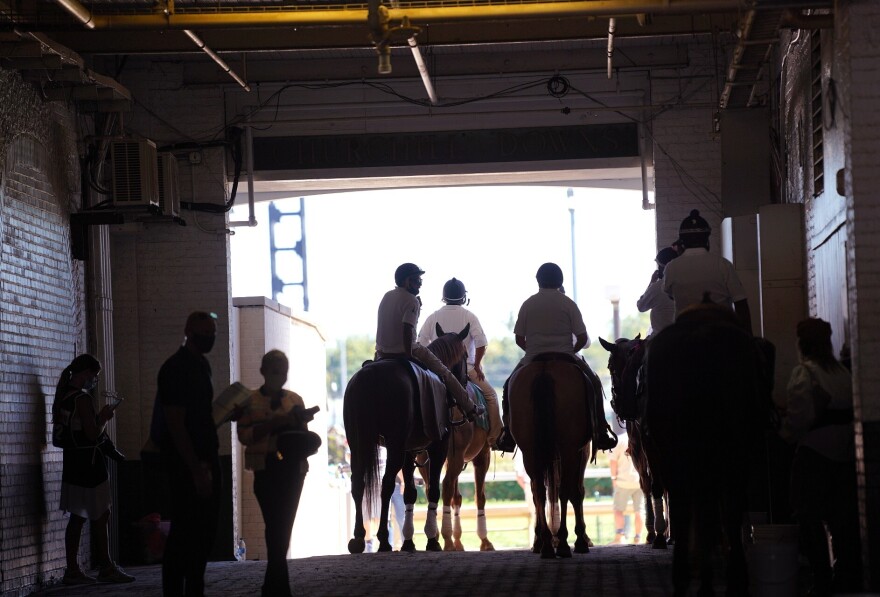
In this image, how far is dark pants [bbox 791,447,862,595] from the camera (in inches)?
300

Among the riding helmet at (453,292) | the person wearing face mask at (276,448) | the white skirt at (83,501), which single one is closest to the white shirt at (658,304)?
the riding helmet at (453,292)

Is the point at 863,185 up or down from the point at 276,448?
up

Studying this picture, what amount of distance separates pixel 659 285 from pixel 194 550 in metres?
5.34

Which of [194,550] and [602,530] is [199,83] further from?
[602,530]

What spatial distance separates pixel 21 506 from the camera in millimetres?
11055

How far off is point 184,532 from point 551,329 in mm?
4532

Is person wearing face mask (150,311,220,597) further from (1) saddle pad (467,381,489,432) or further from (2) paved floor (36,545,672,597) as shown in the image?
(1) saddle pad (467,381,489,432)

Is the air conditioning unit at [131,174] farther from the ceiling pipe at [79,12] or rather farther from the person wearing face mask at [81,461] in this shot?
the ceiling pipe at [79,12]

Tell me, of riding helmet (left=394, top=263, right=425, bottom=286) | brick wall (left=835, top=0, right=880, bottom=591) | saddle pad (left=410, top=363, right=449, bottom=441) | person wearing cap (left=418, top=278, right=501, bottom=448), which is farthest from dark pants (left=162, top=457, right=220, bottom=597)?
person wearing cap (left=418, top=278, right=501, bottom=448)

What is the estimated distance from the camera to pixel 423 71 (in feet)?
46.5

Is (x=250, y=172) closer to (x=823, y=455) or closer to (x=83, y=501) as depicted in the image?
(x=83, y=501)

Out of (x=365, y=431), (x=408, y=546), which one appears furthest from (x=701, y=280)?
(x=408, y=546)

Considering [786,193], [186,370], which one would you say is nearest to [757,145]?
[786,193]

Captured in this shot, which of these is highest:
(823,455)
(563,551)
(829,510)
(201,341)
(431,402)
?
(201,341)
